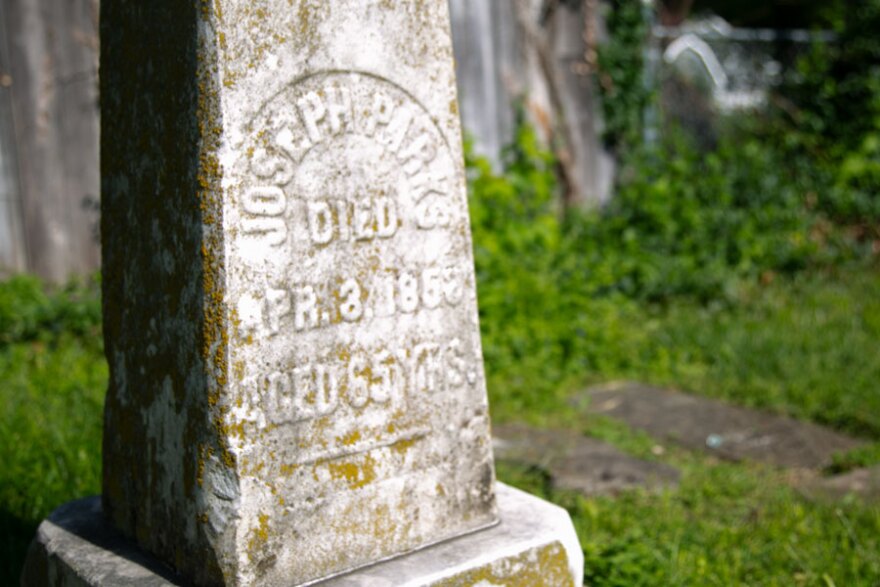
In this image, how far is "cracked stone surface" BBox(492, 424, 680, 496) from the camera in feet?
11.0

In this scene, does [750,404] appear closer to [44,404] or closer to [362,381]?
[362,381]

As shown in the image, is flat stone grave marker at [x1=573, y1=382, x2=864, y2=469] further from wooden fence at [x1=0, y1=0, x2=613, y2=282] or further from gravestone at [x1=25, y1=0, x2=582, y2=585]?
wooden fence at [x1=0, y1=0, x2=613, y2=282]

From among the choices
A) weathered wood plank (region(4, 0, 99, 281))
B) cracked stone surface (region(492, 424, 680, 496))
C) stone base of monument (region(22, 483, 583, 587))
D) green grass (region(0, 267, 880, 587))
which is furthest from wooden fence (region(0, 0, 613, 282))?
stone base of monument (region(22, 483, 583, 587))

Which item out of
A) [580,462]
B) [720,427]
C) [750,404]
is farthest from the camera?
[750,404]

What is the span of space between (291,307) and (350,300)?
0.46 feet

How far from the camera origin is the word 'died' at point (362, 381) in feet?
6.23

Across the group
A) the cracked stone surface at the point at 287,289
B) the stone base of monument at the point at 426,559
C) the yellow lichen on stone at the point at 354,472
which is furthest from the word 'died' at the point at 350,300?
the stone base of monument at the point at 426,559

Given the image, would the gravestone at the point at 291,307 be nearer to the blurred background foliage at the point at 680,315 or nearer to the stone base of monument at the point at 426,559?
the stone base of monument at the point at 426,559

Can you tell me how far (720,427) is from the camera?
13.1 ft

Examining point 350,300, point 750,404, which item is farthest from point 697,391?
point 350,300

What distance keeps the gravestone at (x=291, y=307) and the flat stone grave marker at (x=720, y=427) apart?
1.75 metres

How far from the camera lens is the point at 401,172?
6.79 feet

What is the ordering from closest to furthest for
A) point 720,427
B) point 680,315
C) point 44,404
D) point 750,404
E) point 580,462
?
point 580,462 → point 44,404 → point 720,427 → point 750,404 → point 680,315

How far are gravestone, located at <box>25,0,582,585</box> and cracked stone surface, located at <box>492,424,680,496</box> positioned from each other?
112cm
